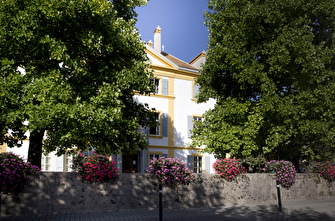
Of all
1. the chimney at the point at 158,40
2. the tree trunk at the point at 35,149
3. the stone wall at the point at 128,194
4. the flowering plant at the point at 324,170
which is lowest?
the stone wall at the point at 128,194

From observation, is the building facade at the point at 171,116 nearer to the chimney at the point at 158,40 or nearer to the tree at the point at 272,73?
the chimney at the point at 158,40

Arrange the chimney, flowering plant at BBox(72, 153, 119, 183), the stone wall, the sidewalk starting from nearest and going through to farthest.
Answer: the sidewalk, the stone wall, flowering plant at BBox(72, 153, 119, 183), the chimney

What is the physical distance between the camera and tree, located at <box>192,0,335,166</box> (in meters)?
15.9

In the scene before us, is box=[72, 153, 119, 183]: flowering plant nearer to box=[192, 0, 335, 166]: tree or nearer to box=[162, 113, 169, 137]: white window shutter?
box=[192, 0, 335, 166]: tree

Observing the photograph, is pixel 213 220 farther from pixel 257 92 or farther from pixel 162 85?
pixel 162 85

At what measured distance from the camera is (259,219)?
10.0 m

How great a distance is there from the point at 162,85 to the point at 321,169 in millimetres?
14354

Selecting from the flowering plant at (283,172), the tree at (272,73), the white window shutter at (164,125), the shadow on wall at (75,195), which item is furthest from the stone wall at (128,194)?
the white window shutter at (164,125)

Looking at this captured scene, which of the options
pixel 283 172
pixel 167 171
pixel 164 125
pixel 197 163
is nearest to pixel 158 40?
pixel 164 125

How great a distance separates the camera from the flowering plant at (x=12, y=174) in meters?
9.73

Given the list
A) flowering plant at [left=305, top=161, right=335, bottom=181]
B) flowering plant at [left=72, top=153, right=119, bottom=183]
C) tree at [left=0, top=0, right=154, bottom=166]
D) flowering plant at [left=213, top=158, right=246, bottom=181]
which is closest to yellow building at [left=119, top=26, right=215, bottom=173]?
flowering plant at [left=305, top=161, right=335, bottom=181]

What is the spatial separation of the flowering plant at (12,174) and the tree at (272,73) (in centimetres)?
1023

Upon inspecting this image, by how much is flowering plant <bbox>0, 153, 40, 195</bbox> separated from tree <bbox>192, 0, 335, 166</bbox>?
10231 millimetres

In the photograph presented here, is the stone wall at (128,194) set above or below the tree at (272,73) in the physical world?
below
